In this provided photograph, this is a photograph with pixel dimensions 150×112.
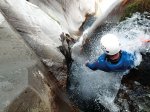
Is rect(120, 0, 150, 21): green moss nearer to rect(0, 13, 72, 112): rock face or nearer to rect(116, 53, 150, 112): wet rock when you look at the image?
rect(116, 53, 150, 112): wet rock

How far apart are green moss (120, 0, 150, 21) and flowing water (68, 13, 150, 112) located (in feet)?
0.35

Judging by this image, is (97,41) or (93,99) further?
(97,41)

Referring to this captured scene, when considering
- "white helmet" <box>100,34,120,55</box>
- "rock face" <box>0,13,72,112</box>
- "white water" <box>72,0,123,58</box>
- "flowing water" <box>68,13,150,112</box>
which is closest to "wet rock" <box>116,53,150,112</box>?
"flowing water" <box>68,13,150,112</box>

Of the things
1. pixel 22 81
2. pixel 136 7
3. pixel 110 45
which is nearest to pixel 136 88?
pixel 110 45

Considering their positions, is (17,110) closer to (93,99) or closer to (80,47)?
(93,99)

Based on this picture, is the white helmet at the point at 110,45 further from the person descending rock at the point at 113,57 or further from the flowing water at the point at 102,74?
the flowing water at the point at 102,74

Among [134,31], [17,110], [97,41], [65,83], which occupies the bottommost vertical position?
[17,110]

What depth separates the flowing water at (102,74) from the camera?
7.07 metres

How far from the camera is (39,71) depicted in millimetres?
5684

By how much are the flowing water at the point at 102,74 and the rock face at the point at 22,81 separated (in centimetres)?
110

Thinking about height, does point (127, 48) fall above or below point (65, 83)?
above

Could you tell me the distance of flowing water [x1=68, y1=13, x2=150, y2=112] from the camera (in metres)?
7.07

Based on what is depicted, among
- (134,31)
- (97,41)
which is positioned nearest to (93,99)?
(97,41)

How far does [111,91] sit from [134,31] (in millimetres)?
1799
